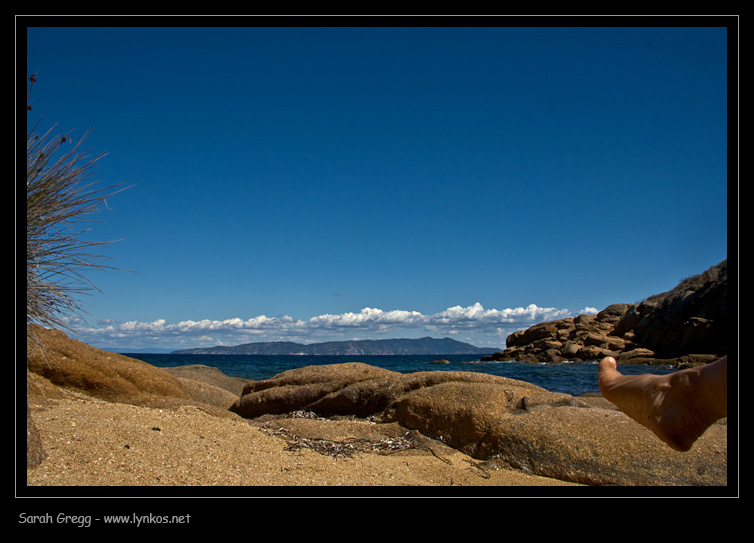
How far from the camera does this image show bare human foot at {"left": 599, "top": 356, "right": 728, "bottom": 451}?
7.18ft

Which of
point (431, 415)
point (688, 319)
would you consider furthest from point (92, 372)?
point (688, 319)

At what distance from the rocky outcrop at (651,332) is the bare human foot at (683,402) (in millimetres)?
28021

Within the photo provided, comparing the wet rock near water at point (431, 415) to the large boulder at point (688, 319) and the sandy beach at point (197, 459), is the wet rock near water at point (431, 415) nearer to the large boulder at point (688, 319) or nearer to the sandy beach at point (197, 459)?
the sandy beach at point (197, 459)

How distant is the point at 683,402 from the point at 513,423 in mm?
3214

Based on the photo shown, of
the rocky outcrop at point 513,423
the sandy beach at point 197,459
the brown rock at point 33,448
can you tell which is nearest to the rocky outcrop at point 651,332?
the rocky outcrop at point 513,423

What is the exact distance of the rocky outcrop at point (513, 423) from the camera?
463cm

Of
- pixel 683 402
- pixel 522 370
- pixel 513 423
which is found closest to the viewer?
pixel 683 402

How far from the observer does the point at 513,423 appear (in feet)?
17.6

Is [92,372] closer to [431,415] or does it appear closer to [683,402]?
[431,415]
